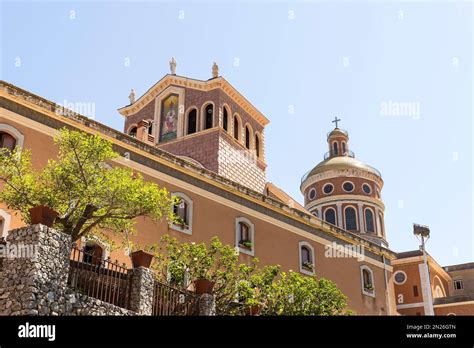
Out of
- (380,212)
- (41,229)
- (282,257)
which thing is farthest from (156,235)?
(380,212)

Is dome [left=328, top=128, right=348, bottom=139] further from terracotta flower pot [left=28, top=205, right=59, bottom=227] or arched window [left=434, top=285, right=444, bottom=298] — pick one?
terracotta flower pot [left=28, top=205, right=59, bottom=227]

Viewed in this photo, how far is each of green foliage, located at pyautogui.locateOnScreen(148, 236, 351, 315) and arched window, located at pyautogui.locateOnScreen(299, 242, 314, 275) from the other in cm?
549

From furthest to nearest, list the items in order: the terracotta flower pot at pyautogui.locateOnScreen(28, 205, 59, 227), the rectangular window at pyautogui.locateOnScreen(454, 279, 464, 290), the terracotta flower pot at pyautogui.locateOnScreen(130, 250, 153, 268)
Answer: the rectangular window at pyautogui.locateOnScreen(454, 279, 464, 290)
the terracotta flower pot at pyautogui.locateOnScreen(130, 250, 153, 268)
the terracotta flower pot at pyautogui.locateOnScreen(28, 205, 59, 227)

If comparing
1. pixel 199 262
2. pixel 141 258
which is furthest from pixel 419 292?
pixel 141 258

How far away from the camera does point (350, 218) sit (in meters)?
→ 38.8

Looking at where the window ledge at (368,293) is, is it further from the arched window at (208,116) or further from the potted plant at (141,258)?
the potted plant at (141,258)

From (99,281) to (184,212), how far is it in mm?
7866

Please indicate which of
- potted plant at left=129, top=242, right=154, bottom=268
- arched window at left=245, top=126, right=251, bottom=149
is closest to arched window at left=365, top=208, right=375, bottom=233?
arched window at left=245, top=126, right=251, bottom=149

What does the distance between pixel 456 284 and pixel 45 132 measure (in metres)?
36.5

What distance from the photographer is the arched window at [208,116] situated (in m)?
27.1

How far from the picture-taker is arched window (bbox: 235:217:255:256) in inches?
803

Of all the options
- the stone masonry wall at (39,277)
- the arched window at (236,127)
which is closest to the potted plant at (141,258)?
the stone masonry wall at (39,277)

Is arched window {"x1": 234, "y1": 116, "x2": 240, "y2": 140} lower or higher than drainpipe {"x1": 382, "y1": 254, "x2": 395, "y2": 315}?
higher

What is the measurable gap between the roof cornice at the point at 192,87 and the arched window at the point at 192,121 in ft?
3.99
